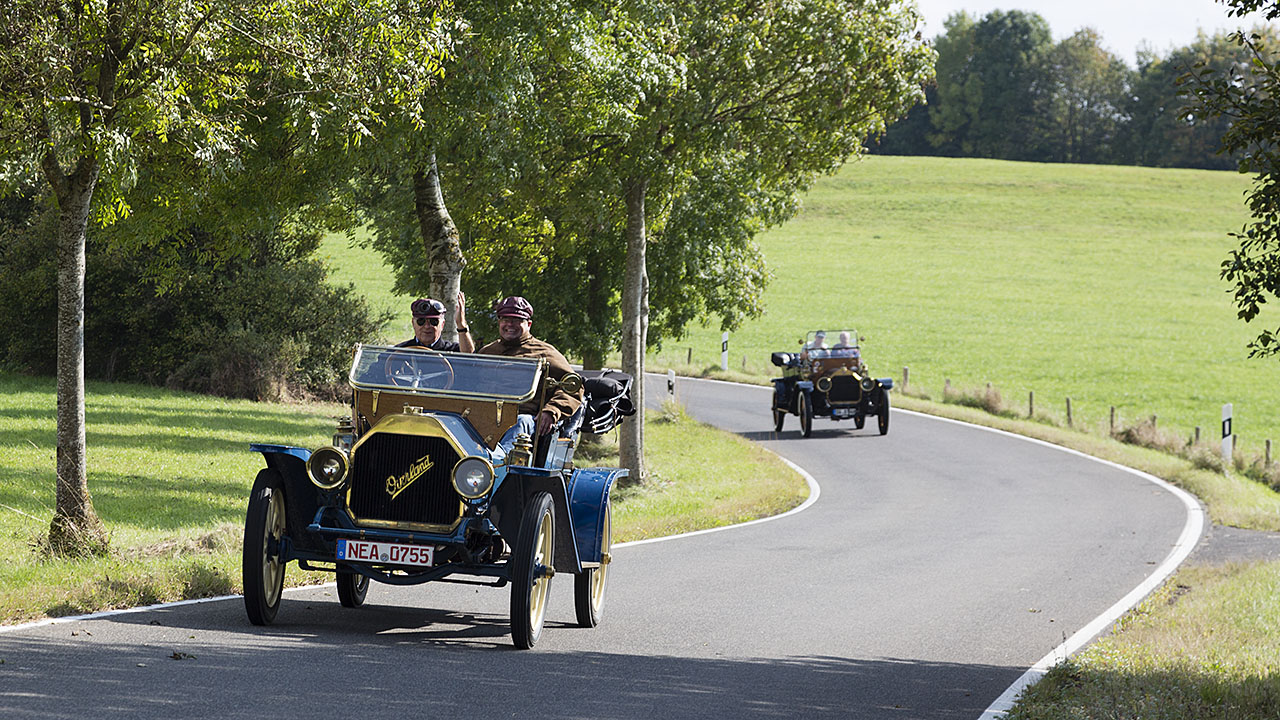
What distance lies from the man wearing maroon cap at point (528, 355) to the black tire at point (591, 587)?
0.68 meters

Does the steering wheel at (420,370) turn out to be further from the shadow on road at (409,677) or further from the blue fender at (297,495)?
the shadow on road at (409,677)

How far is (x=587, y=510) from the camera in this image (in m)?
8.77

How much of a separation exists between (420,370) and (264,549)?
1680 mm

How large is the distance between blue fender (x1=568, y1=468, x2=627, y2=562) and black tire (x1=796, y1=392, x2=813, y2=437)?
20947 mm

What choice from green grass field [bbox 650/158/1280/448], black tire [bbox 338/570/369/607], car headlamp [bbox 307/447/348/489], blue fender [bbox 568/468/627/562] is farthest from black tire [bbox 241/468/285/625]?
green grass field [bbox 650/158/1280/448]

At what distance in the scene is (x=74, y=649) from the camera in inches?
278

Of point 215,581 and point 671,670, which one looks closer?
point 671,670

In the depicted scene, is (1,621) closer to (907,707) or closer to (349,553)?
(349,553)

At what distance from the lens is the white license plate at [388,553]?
7.73 metres

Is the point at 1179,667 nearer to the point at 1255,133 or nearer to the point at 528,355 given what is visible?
the point at 1255,133

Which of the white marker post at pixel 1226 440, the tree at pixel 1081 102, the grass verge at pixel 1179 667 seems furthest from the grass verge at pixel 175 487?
the tree at pixel 1081 102

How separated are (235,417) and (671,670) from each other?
65.3 ft

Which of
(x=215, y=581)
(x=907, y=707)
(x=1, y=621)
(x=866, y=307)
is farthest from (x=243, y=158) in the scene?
(x=866, y=307)

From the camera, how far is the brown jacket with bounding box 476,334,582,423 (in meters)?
Result: 8.95
